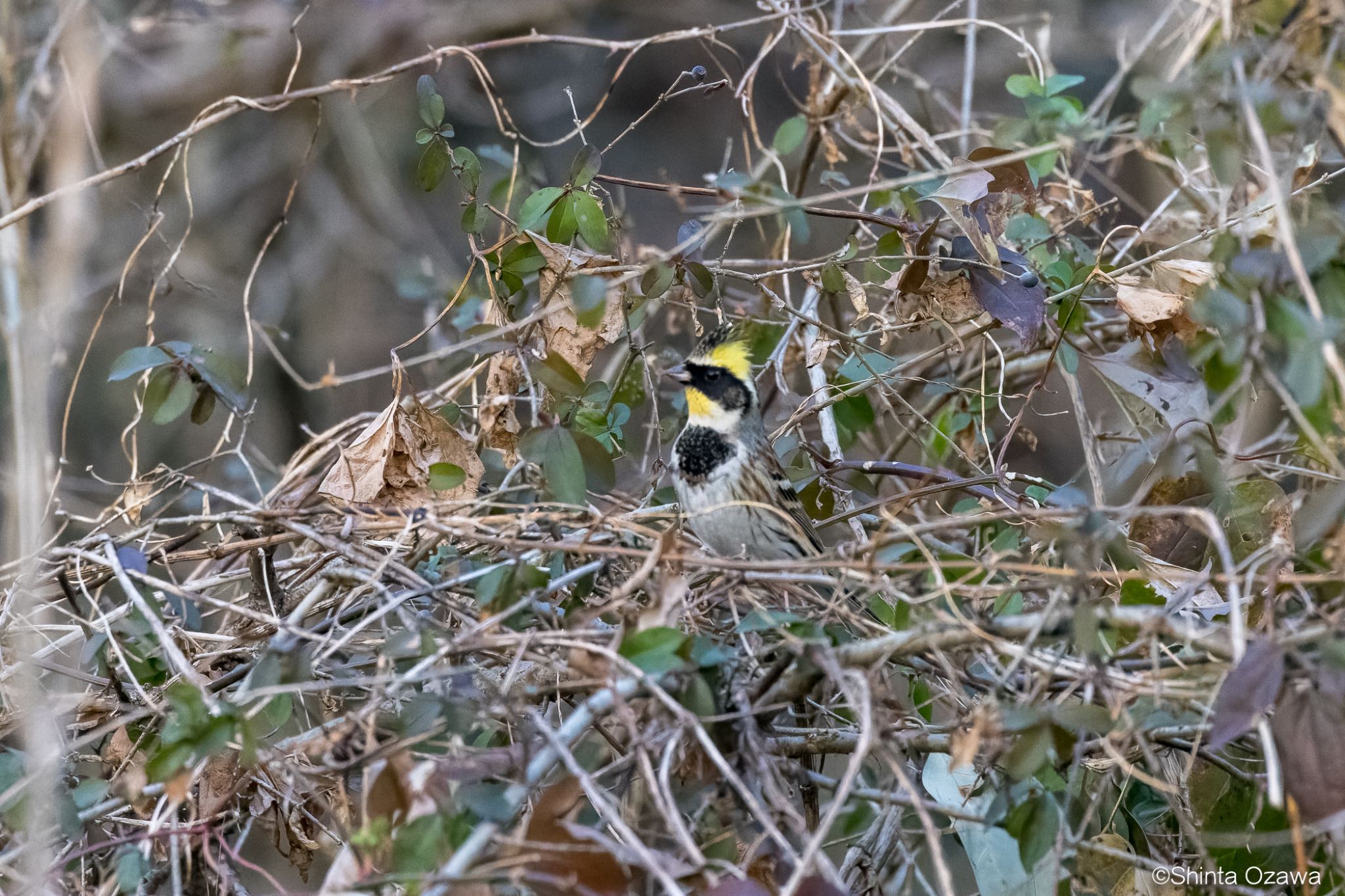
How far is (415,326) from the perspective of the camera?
7.21 m

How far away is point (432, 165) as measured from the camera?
3037 mm

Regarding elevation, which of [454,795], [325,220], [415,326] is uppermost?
[454,795]

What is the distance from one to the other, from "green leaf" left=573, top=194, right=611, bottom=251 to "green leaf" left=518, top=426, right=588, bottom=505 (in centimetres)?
54

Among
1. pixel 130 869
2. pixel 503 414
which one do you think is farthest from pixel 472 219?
pixel 130 869

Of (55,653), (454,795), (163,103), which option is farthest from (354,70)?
(454,795)

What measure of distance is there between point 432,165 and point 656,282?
2.31 feet

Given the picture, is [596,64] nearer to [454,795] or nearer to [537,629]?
[537,629]

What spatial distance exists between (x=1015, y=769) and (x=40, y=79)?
3912 mm

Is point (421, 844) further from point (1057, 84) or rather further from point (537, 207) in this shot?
point (1057, 84)

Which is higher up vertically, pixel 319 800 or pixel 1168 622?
pixel 1168 622

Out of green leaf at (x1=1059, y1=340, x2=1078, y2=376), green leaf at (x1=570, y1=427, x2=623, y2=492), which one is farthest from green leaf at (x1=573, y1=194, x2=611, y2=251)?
green leaf at (x1=1059, y1=340, x2=1078, y2=376)

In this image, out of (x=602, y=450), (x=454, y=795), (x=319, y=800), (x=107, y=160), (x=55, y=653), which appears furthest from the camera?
(x=107, y=160)

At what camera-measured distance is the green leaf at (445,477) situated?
266 cm

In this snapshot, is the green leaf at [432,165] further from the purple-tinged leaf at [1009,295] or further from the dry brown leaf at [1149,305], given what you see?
the dry brown leaf at [1149,305]
